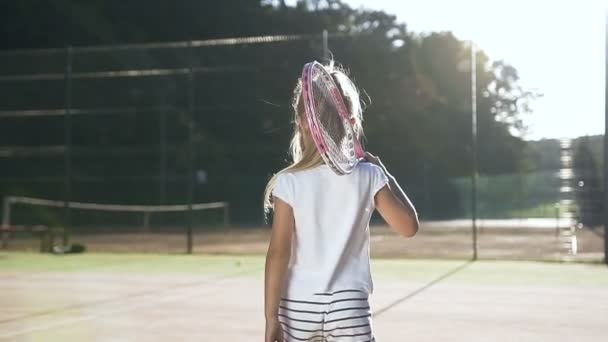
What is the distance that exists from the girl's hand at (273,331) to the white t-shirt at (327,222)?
0.26 feet

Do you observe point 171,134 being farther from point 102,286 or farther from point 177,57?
point 102,286

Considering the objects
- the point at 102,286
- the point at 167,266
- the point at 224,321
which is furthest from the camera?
the point at 167,266

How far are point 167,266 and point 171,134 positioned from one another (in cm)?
1366

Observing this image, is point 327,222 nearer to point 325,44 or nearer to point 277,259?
point 277,259

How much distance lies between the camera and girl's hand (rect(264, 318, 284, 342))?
233 cm

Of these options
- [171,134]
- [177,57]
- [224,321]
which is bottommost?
[224,321]

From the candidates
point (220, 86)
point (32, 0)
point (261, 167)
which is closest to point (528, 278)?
point (220, 86)

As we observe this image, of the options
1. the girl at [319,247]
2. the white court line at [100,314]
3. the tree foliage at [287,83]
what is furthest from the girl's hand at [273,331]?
the tree foliage at [287,83]

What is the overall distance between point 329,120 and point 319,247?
30 centimetres

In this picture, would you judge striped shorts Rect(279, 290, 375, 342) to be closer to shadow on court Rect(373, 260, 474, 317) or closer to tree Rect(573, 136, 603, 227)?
shadow on court Rect(373, 260, 474, 317)

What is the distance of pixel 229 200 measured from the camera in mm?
23281

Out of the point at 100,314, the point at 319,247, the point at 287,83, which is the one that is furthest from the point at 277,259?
the point at 287,83

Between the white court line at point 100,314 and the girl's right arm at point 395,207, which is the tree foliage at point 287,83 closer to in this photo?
the white court line at point 100,314

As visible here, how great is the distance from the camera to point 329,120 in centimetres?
231
